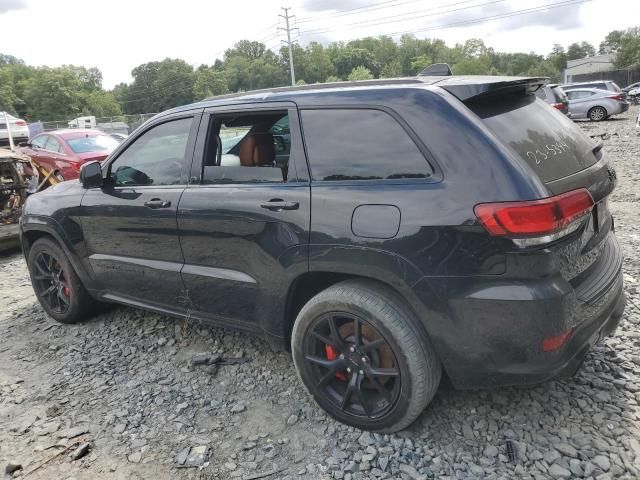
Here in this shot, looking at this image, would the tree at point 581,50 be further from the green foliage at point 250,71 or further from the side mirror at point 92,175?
the side mirror at point 92,175

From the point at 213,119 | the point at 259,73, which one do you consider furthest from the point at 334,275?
the point at 259,73

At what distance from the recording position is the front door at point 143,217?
3.37m

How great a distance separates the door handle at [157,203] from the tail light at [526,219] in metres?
2.05

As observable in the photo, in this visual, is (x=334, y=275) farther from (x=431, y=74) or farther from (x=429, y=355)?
(x=431, y=74)

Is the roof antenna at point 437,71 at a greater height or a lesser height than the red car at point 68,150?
greater

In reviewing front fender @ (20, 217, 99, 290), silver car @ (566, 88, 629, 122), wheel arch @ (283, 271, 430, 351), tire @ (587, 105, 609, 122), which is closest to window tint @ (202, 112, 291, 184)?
wheel arch @ (283, 271, 430, 351)

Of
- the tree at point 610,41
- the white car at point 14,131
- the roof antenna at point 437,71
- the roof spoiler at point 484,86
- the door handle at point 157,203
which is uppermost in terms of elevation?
the tree at point 610,41

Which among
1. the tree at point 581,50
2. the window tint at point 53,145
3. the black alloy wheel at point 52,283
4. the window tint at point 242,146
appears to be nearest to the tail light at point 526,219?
the window tint at point 242,146

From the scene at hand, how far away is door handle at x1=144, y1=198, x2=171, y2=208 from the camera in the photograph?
10.9 ft

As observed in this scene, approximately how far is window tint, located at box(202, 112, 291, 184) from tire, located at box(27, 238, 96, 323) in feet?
6.06

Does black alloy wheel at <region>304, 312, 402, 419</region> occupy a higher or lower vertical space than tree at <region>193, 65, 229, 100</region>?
lower

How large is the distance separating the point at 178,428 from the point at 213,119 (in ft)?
6.32

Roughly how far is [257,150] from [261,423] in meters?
1.70

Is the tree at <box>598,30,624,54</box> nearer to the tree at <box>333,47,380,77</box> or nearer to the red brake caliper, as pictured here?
the tree at <box>333,47,380,77</box>
